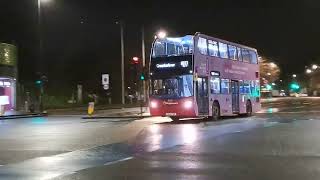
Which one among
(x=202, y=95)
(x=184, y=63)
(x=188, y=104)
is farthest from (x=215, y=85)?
(x=184, y=63)

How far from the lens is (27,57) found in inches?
3253

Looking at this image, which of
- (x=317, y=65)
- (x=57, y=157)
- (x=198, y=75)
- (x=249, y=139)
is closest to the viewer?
(x=57, y=157)

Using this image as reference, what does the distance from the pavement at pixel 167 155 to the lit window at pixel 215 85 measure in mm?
7874

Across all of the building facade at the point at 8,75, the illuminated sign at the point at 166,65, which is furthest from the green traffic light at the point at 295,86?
the illuminated sign at the point at 166,65

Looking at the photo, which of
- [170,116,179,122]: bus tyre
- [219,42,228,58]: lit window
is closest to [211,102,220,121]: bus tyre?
[170,116,179,122]: bus tyre

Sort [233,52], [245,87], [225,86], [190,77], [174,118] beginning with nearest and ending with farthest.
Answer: [190,77] < [174,118] < [225,86] < [233,52] < [245,87]

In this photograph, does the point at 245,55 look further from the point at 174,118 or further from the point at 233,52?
the point at 174,118

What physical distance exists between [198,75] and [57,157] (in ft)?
50.2

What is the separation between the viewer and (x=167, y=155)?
15.3 meters

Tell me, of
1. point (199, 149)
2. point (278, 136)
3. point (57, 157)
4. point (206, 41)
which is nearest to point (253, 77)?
point (206, 41)

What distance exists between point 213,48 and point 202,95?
9.47 feet

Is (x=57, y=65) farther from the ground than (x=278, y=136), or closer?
farther from the ground

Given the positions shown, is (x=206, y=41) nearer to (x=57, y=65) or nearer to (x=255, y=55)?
(x=255, y=55)

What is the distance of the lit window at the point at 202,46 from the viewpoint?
29830 millimetres
